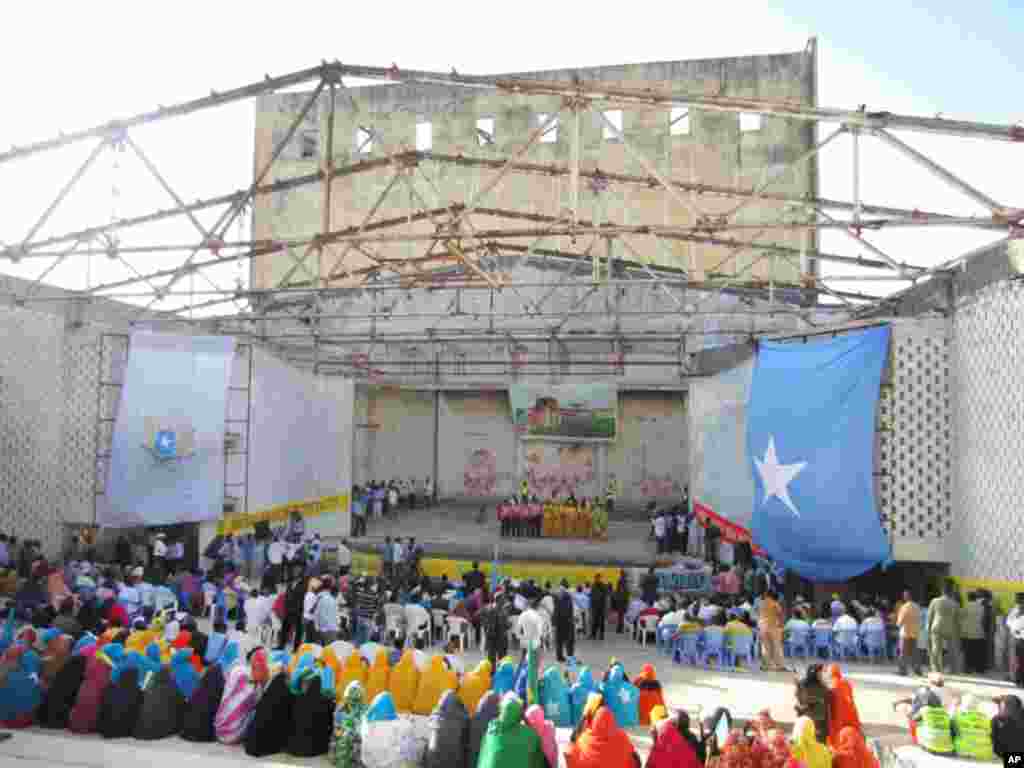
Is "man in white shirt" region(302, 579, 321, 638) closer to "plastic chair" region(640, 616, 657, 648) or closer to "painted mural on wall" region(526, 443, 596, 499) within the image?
"plastic chair" region(640, 616, 657, 648)

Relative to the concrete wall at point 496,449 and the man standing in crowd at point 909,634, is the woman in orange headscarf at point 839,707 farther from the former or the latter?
the concrete wall at point 496,449

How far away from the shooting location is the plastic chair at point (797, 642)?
12234mm

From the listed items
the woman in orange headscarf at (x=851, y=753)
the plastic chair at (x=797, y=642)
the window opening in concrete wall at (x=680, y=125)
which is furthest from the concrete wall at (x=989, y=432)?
the window opening in concrete wall at (x=680, y=125)

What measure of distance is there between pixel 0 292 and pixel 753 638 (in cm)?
1395

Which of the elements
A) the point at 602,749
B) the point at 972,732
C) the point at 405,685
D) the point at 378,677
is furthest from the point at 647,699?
the point at 972,732

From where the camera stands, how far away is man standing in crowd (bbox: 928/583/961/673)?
36.0ft

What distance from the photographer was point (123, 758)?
7332 millimetres

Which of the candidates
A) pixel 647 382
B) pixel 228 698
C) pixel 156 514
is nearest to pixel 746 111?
pixel 228 698

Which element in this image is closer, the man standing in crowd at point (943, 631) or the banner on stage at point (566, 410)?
the man standing in crowd at point (943, 631)

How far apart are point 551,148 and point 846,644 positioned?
2209 cm

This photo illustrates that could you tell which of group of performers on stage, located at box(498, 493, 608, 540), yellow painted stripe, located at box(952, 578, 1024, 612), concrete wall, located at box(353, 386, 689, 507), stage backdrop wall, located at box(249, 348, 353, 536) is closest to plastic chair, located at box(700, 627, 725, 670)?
yellow painted stripe, located at box(952, 578, 1024, 612)

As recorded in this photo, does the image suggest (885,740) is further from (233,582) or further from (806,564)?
(233,582)

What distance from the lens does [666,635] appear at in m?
12.4

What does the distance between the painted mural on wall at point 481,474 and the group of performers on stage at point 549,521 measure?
458 cm
